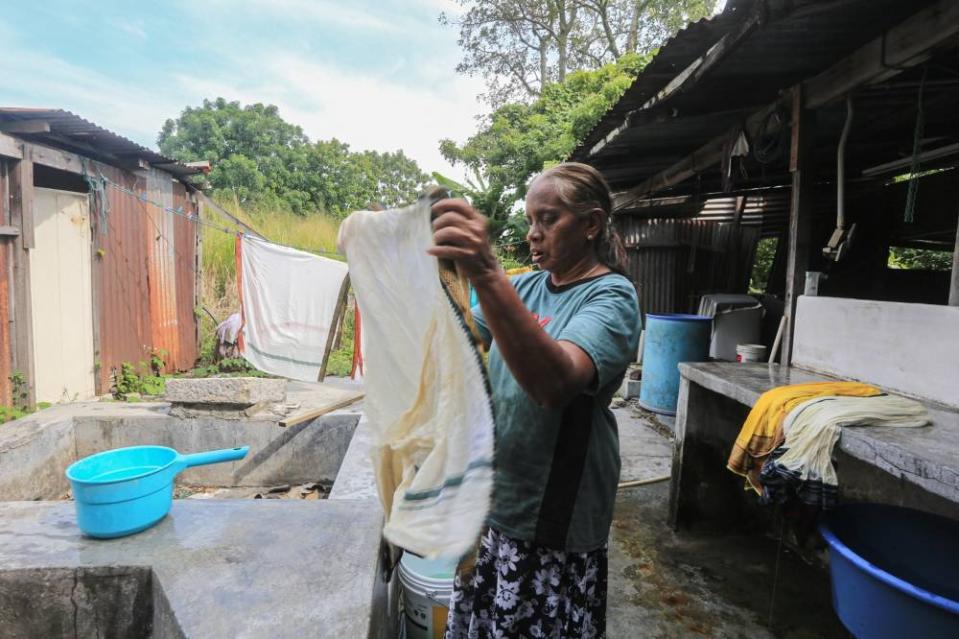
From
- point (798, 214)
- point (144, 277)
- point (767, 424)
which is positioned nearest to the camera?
point (767, 424)

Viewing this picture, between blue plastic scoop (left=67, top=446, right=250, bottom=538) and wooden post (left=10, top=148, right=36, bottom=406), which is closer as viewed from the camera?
blue plastic scoop (left=67, top=446, right=250, bottom=538)

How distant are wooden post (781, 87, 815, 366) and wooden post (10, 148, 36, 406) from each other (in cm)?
733

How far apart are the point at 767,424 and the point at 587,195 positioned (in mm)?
1781

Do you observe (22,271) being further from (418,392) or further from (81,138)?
(418,392)

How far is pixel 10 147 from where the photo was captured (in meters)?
5.29

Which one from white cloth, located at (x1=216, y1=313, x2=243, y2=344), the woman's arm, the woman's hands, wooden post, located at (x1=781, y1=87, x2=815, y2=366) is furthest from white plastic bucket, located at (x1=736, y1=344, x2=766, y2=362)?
white cloth, located at (x1=216, y1=313, x2=243, y2=344)

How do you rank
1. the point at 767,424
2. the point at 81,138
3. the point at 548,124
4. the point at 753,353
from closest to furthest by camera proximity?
the point at 767,424, the point at 753,353, the point at 81,138, the point at 548,124

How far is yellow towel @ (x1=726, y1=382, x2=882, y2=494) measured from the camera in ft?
8.11

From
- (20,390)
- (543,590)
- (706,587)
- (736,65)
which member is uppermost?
(736,65)

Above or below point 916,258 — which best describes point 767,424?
below

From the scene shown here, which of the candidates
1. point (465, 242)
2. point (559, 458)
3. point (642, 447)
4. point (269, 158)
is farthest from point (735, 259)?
point (269, 158)

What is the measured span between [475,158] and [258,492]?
15.4m

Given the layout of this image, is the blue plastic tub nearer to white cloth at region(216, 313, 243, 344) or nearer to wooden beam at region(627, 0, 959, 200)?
wooden beam at region(627, 0, 959, 200)


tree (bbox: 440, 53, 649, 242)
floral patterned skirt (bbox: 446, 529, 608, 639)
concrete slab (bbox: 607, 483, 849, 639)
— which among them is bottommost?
concrete slab (bbox: 607, 483, 849, 639)
